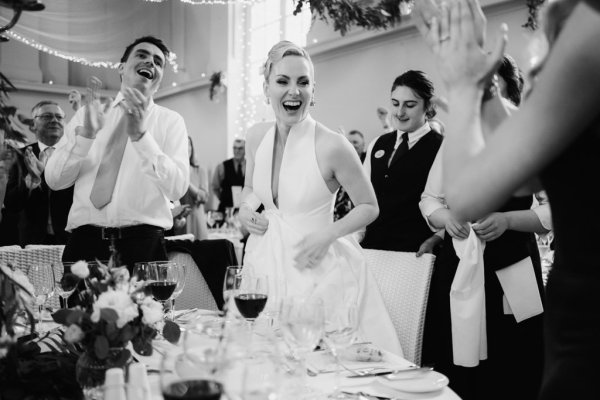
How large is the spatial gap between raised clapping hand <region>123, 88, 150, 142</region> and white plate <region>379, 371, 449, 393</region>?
4.98ft

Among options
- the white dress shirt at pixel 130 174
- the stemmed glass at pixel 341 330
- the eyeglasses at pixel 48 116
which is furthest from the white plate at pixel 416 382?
the eyeglasses at pixel 48 116

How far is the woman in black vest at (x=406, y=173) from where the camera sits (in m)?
3.12

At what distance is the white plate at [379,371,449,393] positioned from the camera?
122cm

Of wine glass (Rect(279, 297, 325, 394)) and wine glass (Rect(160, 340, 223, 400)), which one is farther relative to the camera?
wine glass (Rect(279, 297, 325, 394))

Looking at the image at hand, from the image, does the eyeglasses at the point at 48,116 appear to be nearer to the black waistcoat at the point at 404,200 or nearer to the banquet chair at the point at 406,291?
the black waistcoat at the point at 404,200

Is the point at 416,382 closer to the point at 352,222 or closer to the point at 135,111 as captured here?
the point at 352,222

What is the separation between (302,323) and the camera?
1.18 meters

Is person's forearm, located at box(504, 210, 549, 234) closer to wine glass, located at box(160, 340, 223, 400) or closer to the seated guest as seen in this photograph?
the seated guest

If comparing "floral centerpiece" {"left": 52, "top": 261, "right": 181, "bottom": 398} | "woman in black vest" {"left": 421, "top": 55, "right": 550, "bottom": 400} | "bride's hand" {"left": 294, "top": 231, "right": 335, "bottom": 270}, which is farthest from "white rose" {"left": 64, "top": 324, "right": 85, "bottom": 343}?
"woman in black vest" {"left": 421, "top": 55, "right": 550, "bottom": 400}

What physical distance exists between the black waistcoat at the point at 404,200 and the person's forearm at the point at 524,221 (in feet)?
2.12

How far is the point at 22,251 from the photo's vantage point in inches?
114

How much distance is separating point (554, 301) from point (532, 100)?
1.00 feet

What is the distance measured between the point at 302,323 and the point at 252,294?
382 millimetres

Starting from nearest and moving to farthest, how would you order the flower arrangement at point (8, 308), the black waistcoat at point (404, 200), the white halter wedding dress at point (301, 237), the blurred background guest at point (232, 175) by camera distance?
the flower arrangement at point (8, 308), the white halter wedding dress at point (301, 237), the black waistcoat at point (404, 200), the blurred background guest at point (232, 175)
